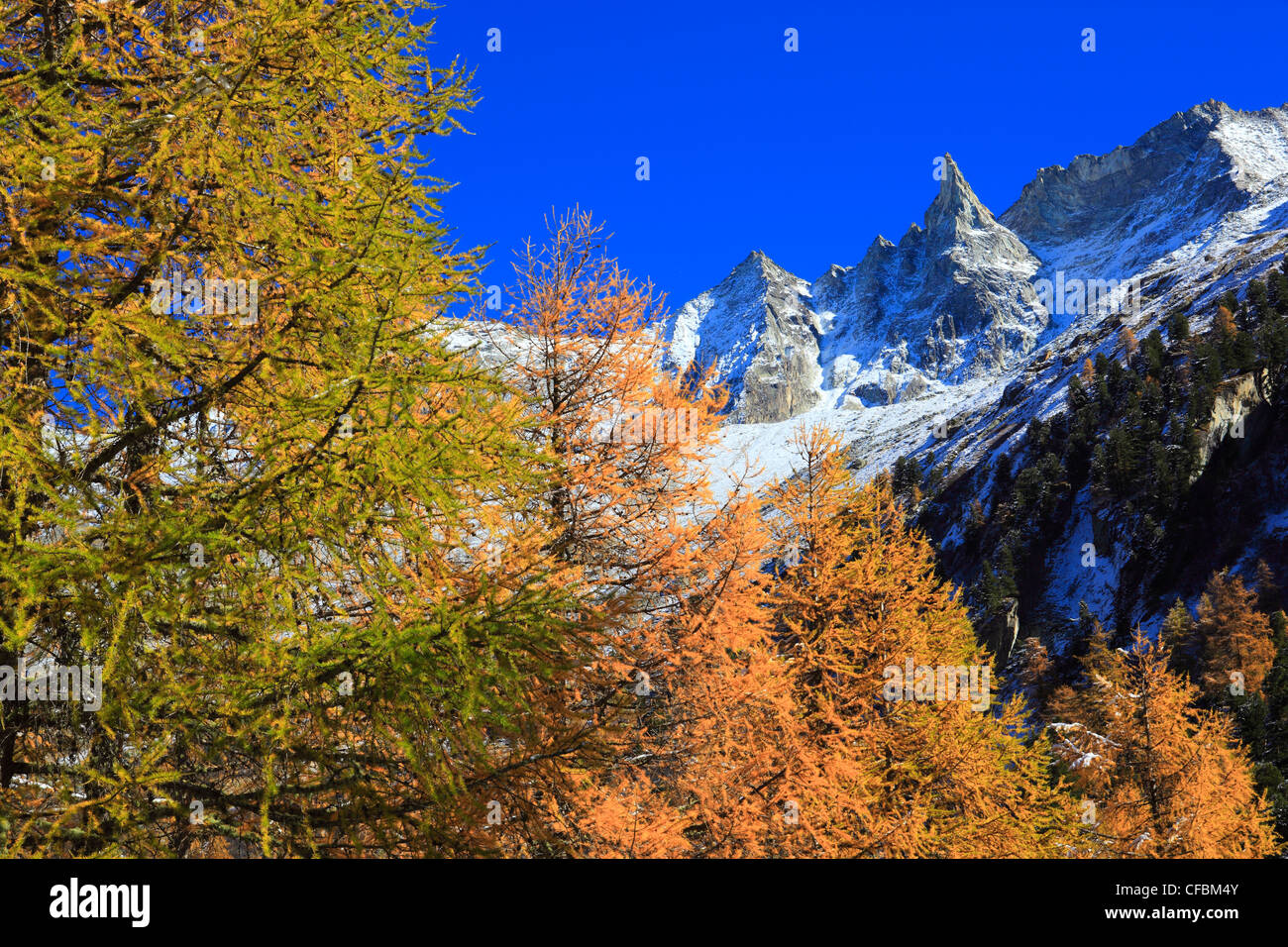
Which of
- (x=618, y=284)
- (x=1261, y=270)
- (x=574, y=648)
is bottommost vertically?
Answer: (x=574, y=648)

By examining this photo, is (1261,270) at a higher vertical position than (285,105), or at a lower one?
higher

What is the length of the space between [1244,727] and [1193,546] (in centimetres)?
3914

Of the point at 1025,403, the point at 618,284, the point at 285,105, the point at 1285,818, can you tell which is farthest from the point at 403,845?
the point at 1025,403

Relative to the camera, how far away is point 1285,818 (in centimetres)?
2558

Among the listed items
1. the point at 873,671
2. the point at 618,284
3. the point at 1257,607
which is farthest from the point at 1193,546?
the point at 618,284

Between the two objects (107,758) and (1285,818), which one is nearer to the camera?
(107,758)

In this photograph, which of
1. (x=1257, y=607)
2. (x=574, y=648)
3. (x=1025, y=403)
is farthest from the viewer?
(x=1025, y=403)

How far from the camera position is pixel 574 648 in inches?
168

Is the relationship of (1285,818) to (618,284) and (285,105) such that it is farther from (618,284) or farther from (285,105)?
(285,105)
